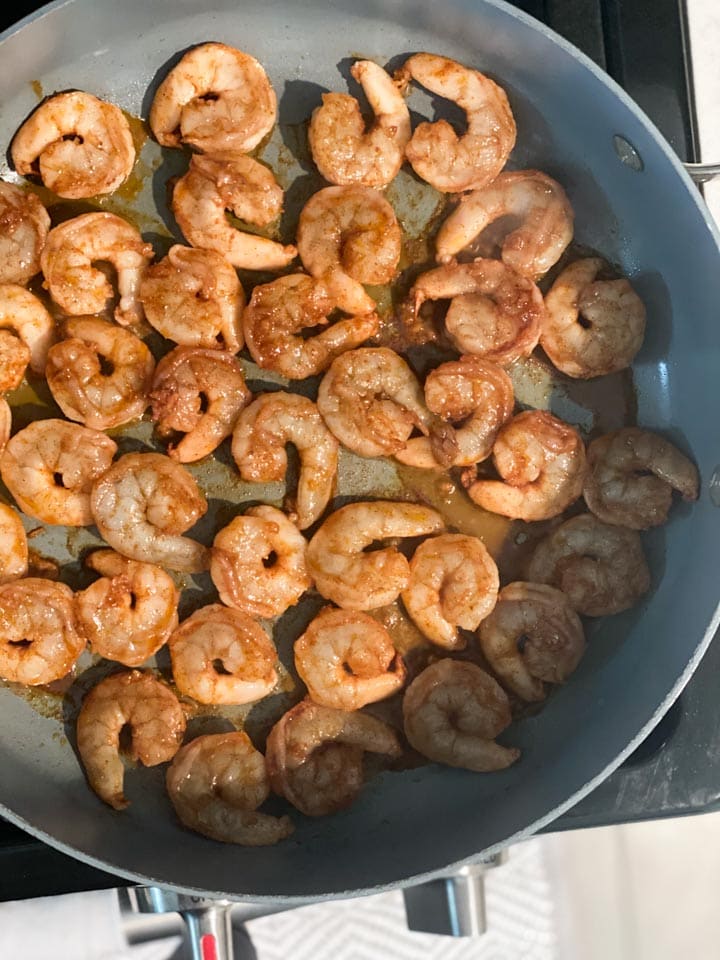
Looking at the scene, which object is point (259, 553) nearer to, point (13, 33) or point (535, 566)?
point (535, 566)

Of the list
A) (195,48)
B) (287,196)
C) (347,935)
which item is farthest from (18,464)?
(347,935)

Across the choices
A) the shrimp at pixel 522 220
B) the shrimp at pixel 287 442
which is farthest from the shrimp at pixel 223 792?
the shrimp at pixel 522 220

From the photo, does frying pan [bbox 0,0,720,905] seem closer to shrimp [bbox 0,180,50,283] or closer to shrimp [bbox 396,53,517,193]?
shrimp [bbox 396,53,517,193]

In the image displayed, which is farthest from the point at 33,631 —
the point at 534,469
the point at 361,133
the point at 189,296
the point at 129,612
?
the point at 361,133

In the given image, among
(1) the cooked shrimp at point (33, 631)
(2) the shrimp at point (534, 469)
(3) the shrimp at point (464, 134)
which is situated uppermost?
(3) the shrimp at point (464, 134)

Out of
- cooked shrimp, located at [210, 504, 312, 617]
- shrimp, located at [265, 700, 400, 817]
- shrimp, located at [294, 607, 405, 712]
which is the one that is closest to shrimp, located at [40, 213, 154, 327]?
cooked shrimp, located at [210, 504, 312, 617]

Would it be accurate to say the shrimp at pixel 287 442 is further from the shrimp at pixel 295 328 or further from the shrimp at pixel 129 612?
the shrimp at pixel 129 612
